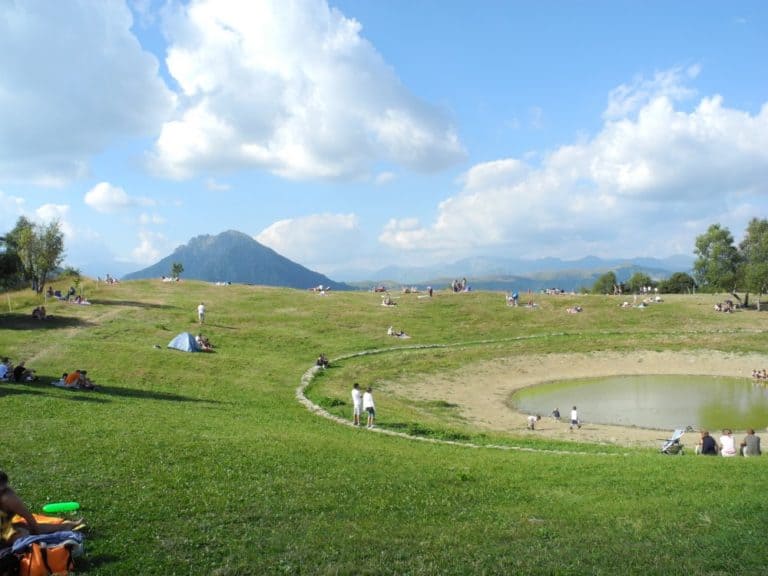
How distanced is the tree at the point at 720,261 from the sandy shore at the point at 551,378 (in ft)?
91.3

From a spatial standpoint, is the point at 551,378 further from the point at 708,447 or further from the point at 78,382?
the point at 78,382

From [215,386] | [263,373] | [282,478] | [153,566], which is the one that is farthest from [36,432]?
[263,373]

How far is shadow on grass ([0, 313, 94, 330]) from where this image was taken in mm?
53625

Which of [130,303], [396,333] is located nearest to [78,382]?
[130,303]

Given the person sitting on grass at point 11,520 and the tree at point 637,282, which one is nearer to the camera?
the person sitting on grass at point 11,520

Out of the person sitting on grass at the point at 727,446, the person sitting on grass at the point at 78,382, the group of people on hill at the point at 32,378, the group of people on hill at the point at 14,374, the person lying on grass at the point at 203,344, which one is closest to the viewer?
the person sitting on grass at the point at 727,446

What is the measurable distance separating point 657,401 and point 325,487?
39.9m

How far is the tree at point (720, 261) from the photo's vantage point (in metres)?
87.4

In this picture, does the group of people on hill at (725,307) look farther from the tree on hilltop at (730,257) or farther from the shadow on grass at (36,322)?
the shadow on grass at (36,322)

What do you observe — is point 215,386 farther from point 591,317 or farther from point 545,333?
point 591,317

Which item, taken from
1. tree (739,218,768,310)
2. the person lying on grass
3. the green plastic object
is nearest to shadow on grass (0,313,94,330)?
the person lying on grass

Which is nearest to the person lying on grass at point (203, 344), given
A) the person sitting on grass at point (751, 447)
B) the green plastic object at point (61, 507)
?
the green plastic object at point (61, 507)

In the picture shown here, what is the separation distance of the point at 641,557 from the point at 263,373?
127 feet

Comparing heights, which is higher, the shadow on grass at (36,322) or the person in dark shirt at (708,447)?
the shadow on grass at (36,322)
